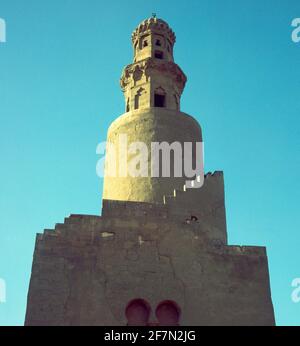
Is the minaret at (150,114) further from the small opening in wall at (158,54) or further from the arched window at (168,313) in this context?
the arched window at (168,313)

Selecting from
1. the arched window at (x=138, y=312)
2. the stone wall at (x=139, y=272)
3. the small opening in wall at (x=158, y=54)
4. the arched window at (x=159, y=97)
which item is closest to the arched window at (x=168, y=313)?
the stone wall at (x=139, y=272)

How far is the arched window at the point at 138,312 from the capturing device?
12.8 metres

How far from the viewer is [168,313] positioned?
13070 millimetres

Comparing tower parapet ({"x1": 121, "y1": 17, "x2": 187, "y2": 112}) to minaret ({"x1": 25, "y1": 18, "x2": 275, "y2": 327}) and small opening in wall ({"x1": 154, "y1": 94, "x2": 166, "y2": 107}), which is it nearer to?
small opening in wall ({"x1": 154, "y1": 94, "x2": 166, "y2": 107})

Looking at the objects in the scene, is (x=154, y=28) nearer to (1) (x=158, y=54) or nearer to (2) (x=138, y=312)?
(1) (x=158, y=54)

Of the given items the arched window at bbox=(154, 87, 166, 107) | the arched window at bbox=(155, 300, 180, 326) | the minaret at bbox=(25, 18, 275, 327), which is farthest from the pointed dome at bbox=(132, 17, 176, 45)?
the arched window at bbox=(155, 300, 180, 326)

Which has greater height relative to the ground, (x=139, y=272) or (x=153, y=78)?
(x=153, y=78)

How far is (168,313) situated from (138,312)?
2.50 ft

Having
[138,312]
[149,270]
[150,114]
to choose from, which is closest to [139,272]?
[149,270]

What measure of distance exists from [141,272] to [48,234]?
253cm

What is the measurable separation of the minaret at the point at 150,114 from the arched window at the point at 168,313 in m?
3.58

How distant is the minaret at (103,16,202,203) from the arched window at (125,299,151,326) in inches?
144
